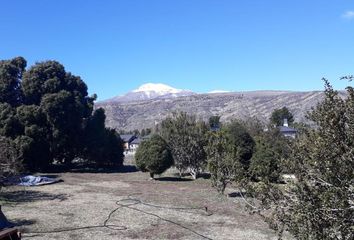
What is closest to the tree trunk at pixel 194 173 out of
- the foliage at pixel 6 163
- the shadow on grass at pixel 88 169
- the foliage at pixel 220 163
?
the shadow on grass at pixel 88 169

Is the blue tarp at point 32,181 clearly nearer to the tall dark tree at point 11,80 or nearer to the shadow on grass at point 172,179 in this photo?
the shadow on grass at point 172,179

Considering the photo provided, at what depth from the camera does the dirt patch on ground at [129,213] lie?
48.3ft

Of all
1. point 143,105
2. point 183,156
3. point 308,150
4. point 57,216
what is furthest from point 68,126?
point 143,105

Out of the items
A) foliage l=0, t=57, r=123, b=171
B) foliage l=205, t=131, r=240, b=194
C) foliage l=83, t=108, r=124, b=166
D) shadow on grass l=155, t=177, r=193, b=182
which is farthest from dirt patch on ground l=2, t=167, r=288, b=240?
foliage l=83, t=108, r=124, b=166

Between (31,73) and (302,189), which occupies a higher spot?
(31,73)

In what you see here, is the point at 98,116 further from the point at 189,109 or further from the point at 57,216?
the point at 189,109

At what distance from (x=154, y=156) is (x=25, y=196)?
1130 centimetres

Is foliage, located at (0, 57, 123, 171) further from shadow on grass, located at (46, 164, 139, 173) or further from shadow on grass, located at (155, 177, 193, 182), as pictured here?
shadow on grass, located at (155, 177, 193, 182)

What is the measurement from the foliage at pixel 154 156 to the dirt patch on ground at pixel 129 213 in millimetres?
3876

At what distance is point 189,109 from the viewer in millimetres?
140750

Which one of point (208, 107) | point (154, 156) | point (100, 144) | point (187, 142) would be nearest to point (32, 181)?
point (154, 156)

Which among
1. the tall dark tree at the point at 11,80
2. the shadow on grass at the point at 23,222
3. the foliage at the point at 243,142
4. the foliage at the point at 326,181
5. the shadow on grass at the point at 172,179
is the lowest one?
the shadow on grass at the point at 172,179

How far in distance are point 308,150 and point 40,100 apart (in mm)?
40590

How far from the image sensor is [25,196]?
23.8 m
